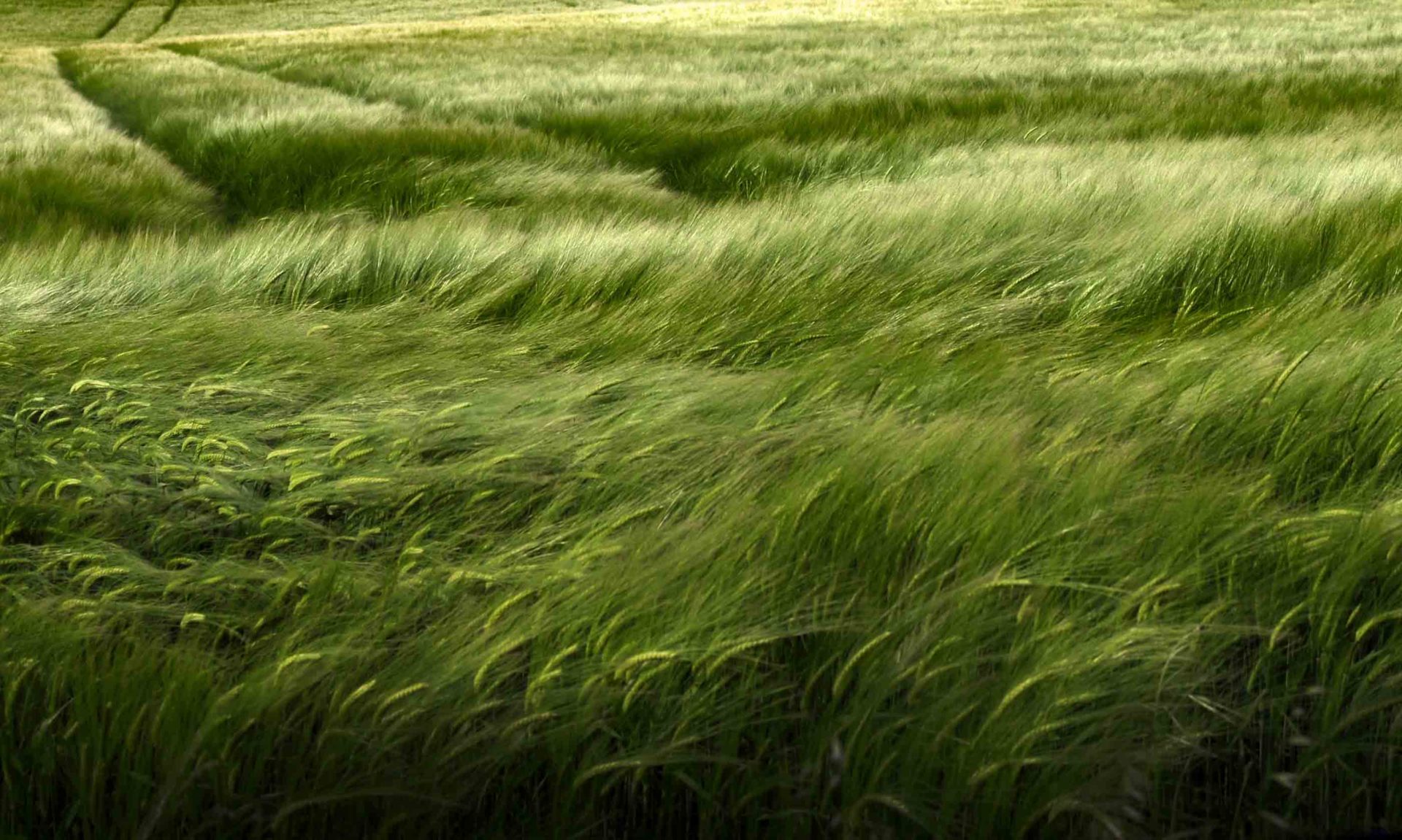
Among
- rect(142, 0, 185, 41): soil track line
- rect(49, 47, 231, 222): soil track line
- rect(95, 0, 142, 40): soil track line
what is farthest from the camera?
rect(95, 0, 142, 40): soil track line

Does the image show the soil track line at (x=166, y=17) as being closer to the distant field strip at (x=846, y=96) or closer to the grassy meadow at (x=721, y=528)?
the distant field strip at (x=846, y=96)

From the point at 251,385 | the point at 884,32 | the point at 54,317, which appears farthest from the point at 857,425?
the point at 884,32

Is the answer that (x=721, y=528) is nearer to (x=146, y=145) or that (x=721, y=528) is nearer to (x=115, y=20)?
(x=146, y=145)

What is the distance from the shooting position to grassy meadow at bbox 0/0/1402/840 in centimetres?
114

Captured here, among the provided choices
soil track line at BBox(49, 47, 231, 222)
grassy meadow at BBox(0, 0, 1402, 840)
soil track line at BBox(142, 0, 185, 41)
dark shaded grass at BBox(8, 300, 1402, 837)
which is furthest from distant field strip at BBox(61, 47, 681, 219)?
soil track line at BBox(142, 0, 185, 41)


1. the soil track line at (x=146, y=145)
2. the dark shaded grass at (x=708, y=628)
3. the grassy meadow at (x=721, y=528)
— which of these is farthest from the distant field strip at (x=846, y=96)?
the dark shaded grass at (x=708, y=628)

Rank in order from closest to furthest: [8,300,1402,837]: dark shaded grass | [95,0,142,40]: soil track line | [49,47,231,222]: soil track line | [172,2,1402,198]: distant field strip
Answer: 1. [8,300,1402,837]: dark shaded grass
2. [49,47,231,222]: soil track line
3. [172,2,1402,198]: distant field strip
4. [95,0,142,40]: soil track line

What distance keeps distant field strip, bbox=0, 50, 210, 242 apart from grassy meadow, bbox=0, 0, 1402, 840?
2.16 m

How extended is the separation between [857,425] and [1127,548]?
17.8 inches

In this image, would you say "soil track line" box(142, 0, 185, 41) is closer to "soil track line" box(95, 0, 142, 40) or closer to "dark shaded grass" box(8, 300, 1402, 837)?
"soil track line" box(95, 0, 142, 40)

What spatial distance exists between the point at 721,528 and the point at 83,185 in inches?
223

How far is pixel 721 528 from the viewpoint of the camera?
1359mm

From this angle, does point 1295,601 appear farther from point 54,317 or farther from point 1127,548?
point 54,317

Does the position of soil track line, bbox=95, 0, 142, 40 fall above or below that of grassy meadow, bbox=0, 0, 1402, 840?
above
